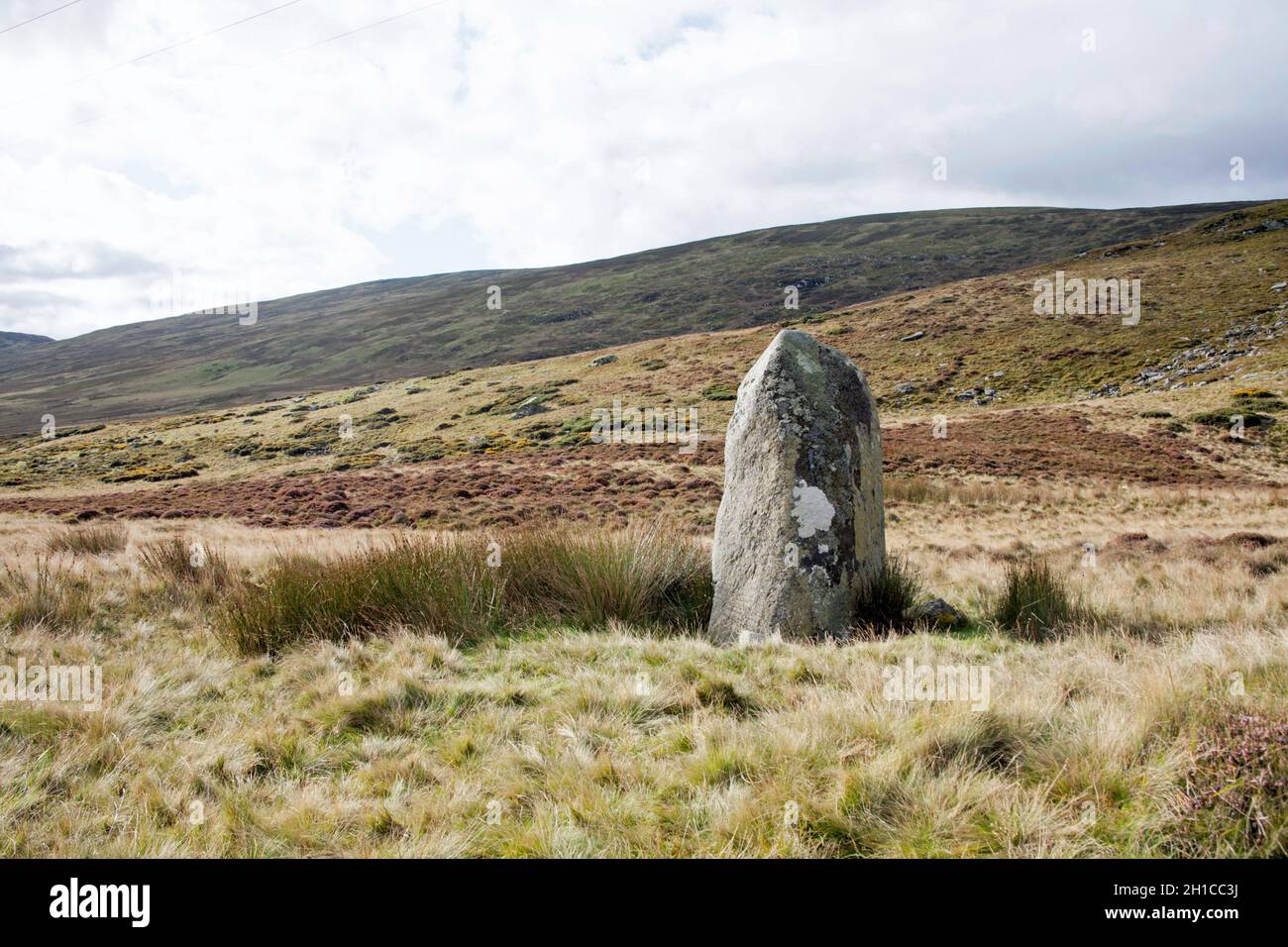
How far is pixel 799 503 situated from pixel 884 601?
136cm

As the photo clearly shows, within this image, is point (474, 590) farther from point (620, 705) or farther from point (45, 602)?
point (45, 602)

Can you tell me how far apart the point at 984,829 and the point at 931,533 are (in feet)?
51.4

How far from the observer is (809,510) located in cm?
607

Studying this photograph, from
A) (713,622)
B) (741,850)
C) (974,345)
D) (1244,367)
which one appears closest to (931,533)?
(713,622)

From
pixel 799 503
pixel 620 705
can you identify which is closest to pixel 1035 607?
pixel 799 503

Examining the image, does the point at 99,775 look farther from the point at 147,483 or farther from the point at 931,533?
the point at 147,483

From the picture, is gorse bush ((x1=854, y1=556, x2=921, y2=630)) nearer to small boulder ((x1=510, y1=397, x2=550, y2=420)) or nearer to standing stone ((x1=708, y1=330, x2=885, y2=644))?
standing stone ((x1=708, y1=330, x2=885, y2=644))

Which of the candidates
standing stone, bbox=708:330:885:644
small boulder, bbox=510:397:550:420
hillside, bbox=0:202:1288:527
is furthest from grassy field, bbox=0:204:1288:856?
small boulder, bbox=510:397:550:420

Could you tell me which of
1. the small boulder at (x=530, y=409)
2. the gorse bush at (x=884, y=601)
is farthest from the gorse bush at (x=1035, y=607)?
the small boulder at (x=530, y=409)

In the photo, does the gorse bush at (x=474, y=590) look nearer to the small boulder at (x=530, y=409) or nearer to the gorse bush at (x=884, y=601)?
the gorse bush at (x=884, y=601)

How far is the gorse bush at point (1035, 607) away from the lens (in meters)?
6.11

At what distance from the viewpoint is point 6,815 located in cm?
303

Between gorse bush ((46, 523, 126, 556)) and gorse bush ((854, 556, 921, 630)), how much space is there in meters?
11.0

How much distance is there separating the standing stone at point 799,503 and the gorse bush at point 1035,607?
131 centimetres
